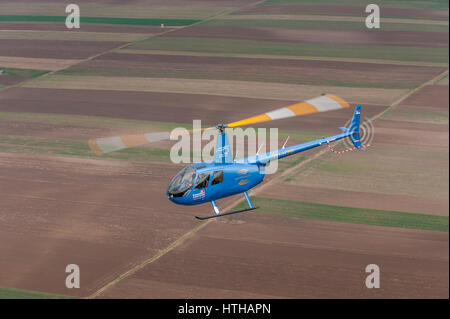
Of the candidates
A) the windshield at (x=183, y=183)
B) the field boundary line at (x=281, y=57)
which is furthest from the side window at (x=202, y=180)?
the field boundary line at (x=281, y=57)

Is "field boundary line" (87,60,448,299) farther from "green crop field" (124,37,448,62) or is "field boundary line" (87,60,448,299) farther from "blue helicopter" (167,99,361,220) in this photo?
"green crop field" (124,37,448,62)

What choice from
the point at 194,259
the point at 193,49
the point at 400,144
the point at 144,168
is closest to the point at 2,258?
the point at 194,259

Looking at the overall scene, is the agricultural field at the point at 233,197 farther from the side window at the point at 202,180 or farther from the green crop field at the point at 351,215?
the side window at the point at 202,180

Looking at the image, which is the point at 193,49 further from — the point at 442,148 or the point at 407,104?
the point at 442,148

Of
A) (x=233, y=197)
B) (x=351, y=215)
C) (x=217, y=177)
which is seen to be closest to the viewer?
(x=217, y=177)

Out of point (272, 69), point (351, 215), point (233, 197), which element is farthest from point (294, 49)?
point (351, 215)

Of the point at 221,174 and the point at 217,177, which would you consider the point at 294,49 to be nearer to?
the point at 221,174
